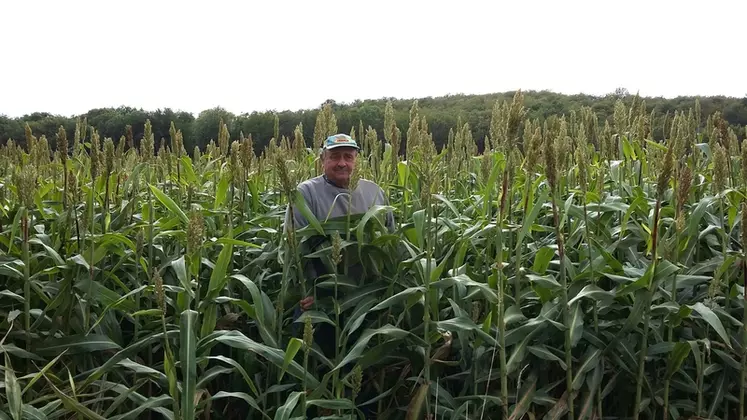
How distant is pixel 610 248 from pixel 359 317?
4.31 ft

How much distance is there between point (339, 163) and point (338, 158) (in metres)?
0.05

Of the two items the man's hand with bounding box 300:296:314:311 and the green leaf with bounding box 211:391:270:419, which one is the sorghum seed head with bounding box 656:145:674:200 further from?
the green leaf with bounding box 211:391:270:419

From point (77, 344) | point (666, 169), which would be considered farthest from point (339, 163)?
point (666, 169)

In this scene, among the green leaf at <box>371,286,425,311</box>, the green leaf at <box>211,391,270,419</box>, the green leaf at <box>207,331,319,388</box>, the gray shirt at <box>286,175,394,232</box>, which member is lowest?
the green leaf at <box>211,391,270,419</box>

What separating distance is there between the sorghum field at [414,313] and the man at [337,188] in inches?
13.1

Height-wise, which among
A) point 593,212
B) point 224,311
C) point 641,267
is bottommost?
point 224,311

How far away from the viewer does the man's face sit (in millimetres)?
3961

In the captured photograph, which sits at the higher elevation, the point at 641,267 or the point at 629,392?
the point at 641,267

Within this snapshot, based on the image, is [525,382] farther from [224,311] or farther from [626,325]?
[224,311]

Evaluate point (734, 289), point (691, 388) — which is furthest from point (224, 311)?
point (734, 289)

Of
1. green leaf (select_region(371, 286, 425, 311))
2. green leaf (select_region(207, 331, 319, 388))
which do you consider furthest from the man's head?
green leaf (select_region(207, 331, 319, 388))

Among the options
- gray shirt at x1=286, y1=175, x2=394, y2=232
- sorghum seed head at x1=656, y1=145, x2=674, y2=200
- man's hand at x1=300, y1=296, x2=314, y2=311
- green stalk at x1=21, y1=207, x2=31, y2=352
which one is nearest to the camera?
sorghum seed head at x1=656, y1=145, x2=674, y2=200

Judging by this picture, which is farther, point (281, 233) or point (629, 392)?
point (281, 233)

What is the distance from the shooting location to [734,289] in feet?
9.41
